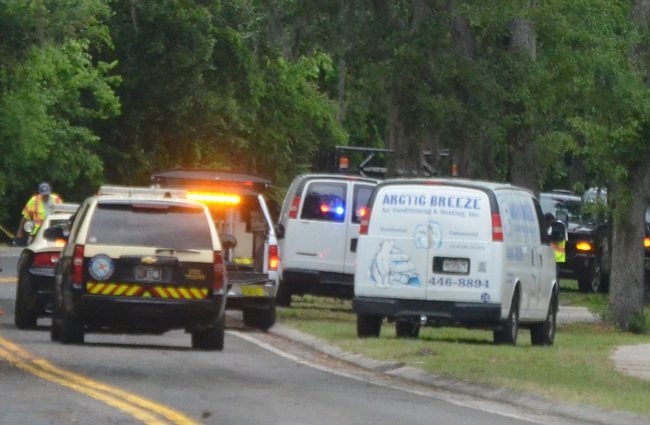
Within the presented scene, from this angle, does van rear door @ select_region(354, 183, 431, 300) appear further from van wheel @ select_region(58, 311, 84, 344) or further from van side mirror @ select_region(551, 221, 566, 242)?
van wheel @ select_region(58, 311, 84, 344)

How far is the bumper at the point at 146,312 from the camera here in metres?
19.1

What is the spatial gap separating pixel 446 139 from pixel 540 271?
6.65 meters

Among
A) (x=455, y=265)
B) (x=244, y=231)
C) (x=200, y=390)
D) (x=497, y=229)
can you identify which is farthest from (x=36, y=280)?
(x=200, y=390)

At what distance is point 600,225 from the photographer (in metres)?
38.1

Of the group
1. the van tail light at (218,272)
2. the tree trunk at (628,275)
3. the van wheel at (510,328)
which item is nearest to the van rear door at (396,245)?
the van wheel at (510,328)

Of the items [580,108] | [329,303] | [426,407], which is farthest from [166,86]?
[426,407]

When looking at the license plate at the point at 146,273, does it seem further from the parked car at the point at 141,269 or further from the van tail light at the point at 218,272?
the van tail light at the point at 218,272

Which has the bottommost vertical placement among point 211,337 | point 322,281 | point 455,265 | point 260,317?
point 260,317

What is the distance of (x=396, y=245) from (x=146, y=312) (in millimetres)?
4104

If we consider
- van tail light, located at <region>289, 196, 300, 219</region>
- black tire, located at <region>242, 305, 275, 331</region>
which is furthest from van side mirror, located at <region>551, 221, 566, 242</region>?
van tail light, located at <region>289, 196, 300, 219</region>

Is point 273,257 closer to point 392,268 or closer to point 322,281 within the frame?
point 392,268

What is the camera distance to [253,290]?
24359 mm

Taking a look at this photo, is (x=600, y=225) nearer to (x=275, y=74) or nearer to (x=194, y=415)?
(x=275, y=74)

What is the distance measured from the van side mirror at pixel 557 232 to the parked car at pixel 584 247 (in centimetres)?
1318
